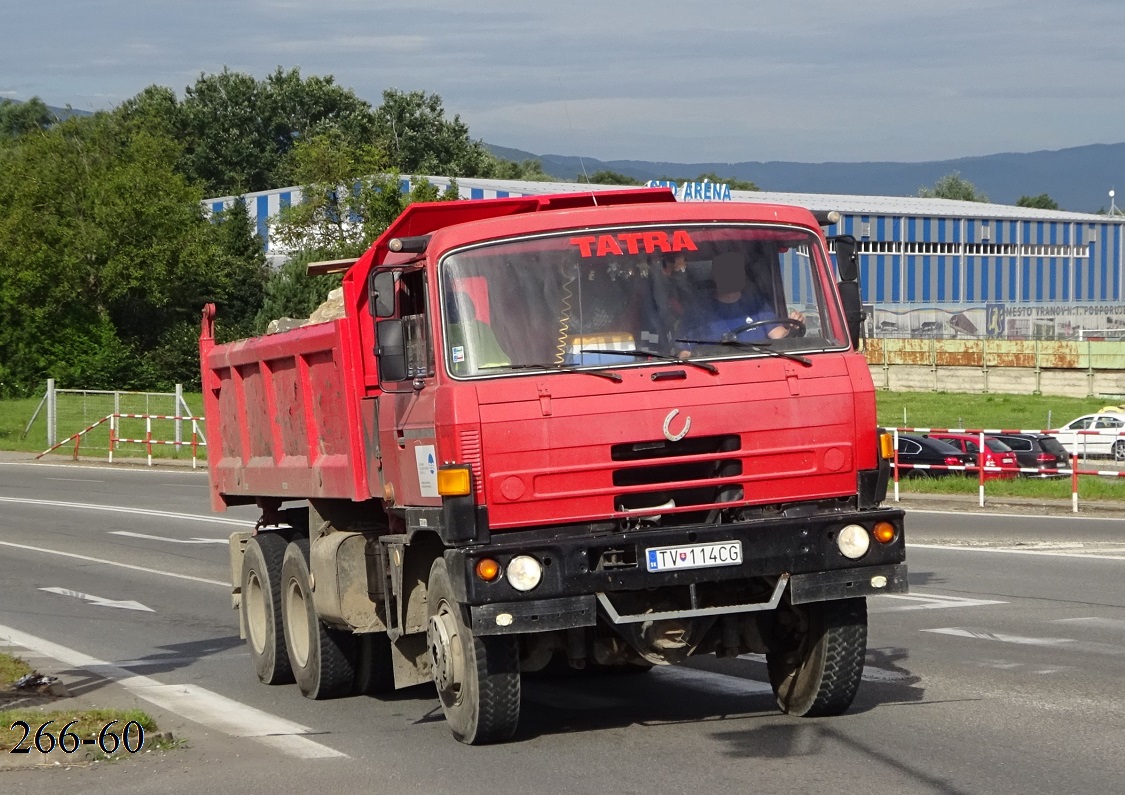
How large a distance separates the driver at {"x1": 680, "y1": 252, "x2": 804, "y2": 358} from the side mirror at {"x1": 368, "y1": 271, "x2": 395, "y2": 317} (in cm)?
→ 142

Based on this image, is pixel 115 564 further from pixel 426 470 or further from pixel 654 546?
pixel 654 546

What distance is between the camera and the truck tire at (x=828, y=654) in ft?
27.1

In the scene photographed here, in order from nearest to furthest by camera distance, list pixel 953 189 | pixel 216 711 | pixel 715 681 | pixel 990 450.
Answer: pixel 216 711, pixel 715 681, pixel 990 450, pixel 953 189

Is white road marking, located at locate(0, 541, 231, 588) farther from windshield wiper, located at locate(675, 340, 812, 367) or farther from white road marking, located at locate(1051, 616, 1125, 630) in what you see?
windshield wiper, located at locate(675, 340, 812, 367)

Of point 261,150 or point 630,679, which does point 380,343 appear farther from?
point 261,150

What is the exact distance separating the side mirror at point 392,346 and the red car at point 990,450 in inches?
895

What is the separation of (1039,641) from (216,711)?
551 cm

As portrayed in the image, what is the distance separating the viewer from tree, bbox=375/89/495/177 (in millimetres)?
108375

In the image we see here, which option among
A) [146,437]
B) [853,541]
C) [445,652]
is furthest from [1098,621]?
[146,437]

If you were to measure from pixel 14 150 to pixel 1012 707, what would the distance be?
92345 mm

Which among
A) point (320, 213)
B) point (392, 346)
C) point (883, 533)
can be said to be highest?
point (320, 213)

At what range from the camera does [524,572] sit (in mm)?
7547

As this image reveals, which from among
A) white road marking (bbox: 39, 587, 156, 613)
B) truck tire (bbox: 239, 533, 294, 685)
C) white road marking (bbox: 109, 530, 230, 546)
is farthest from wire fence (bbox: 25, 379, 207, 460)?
truck tire (bbox: 239, 533, 294, 685)

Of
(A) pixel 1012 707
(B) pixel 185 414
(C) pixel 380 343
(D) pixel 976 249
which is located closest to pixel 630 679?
(A) pixel 1012 707
